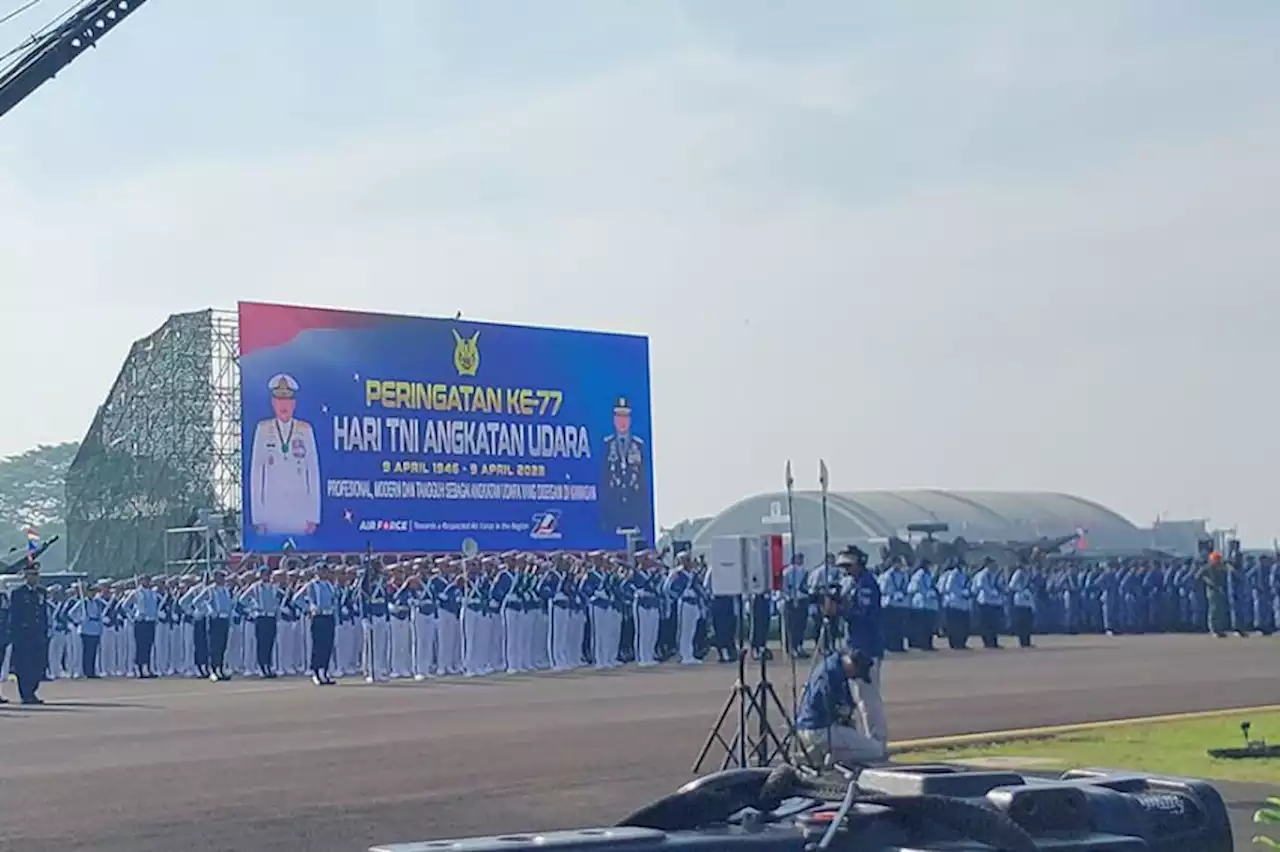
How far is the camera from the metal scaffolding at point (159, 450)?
142 feet

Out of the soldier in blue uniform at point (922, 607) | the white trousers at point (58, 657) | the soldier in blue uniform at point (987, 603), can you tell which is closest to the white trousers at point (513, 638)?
the soldier in blue uniform at point (922, 607)

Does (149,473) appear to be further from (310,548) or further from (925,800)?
(925,800)

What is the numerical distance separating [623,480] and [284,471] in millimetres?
8618

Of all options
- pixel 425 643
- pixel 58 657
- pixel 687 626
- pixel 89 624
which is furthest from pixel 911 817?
pixel 58 657

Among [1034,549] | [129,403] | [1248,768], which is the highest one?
[129,403]

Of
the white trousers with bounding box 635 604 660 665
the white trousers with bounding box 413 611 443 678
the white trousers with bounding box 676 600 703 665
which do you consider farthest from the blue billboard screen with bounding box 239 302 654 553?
the white trousers with bounding box 676 600 703 665

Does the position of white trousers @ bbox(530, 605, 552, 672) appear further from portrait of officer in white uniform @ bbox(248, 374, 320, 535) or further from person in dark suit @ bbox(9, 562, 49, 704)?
person in dark suit @ bbox(9, 562, 49, 704)

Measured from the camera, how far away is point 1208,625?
3850 centimetres

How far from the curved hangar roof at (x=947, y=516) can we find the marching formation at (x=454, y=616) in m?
30.3

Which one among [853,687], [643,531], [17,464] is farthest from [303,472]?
[17,464]

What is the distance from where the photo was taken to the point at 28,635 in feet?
86.9

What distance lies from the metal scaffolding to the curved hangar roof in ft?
79.7

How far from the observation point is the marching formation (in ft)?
99.7

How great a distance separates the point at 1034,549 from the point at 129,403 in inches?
908
